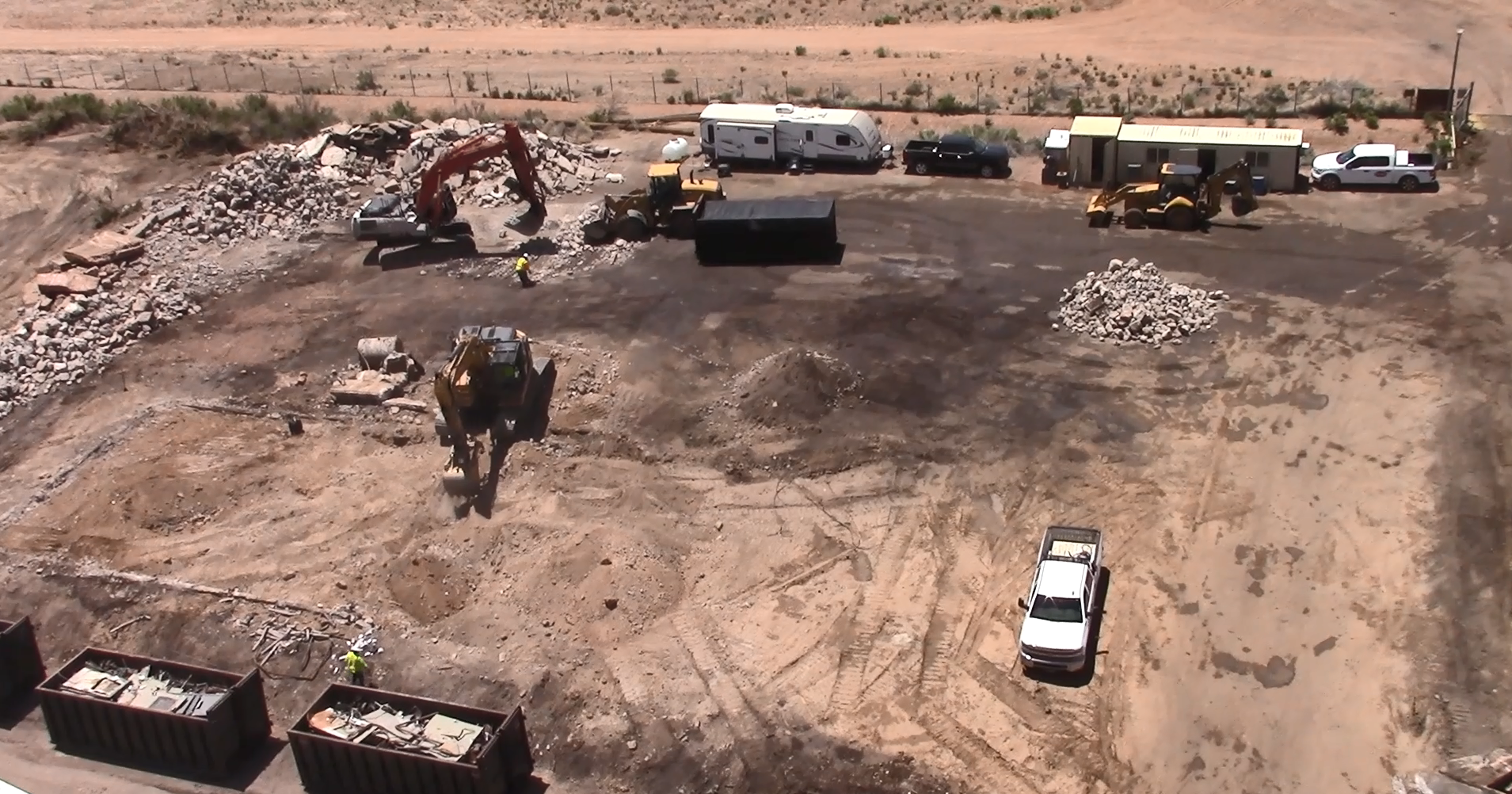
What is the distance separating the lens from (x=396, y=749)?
24281 millimetres

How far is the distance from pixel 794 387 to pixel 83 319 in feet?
76.9

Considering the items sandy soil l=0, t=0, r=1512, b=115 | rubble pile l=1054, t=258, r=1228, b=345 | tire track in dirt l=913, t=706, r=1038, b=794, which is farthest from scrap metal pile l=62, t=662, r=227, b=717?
sandy soil l=0, t=0, r=1512, b=115

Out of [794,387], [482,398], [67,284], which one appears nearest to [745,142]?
[794,387]

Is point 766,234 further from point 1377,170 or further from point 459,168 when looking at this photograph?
point 1377,170

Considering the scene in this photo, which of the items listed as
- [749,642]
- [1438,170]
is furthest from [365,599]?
[1438,170]

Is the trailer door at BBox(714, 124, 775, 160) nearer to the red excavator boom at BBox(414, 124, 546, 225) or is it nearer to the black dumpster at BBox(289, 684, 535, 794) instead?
the red excavator boom at BBox(414, 124, 546, 225)

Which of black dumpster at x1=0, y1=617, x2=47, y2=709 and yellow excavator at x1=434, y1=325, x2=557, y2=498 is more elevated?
yellow excavator at x1=434, y1=325, x2=557, y2=498

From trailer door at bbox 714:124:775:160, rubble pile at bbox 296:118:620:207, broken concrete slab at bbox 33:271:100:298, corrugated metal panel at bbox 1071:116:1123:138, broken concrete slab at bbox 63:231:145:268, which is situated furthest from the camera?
trailer door at bbox 714:124:775:160

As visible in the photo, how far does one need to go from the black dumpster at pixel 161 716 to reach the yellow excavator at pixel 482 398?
27.1 ft

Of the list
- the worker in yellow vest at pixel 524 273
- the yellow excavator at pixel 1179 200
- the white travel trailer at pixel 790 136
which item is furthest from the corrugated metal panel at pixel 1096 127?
the worker in yellow vest at pixel 524 273

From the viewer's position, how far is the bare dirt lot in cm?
2548

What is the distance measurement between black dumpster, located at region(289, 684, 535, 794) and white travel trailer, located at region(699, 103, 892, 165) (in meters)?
31.3

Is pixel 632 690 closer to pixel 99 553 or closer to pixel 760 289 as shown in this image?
pixel 99 553

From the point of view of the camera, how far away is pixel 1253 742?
80.6 ft
